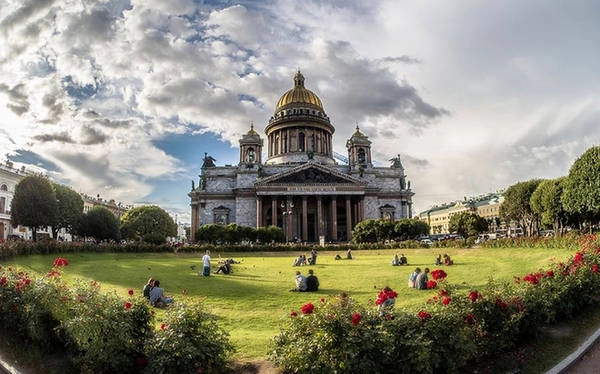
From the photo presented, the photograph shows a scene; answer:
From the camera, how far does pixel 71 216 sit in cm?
6197

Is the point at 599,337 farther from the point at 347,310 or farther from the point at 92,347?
the point at 92,347

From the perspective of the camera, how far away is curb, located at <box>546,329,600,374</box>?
35.2 feet

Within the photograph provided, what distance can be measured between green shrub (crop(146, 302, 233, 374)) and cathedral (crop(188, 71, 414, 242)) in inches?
2292

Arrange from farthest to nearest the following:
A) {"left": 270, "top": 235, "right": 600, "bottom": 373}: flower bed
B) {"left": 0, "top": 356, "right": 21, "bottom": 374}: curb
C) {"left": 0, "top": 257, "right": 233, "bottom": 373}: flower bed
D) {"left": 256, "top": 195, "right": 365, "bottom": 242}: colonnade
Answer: {"left": 256, "top": 195, "right": 365, "bottom": 242}: colonnade < {"left": 0, "top": 356, "right": 21, "bottom": 374}: curb < {"left": 0, "top": 257, "right": 233, "bottom": 373}: flower bed < {"left": 270, "top": 235, "right": 600, "bottom": 373}: flower bed

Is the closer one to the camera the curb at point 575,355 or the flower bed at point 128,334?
the flower bed at point 128,334

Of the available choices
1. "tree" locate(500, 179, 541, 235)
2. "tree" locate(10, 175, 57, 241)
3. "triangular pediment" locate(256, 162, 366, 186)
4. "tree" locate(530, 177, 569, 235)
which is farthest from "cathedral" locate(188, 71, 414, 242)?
"tree" locate(10, 175, 57, 241)

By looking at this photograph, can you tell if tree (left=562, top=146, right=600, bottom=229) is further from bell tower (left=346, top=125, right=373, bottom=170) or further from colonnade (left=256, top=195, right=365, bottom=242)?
bell tower (left=346, top=125, right=373, bottom=170)

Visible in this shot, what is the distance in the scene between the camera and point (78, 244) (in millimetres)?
39625

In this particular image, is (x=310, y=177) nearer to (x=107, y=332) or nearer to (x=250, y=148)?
(x=250, y=148)

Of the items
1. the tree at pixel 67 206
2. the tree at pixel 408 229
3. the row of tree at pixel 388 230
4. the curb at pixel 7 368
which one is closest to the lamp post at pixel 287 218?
the row of tree at pixel 388 230

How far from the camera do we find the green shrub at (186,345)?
28.9 feet

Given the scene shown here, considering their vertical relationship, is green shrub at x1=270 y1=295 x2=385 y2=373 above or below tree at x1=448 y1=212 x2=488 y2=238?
below

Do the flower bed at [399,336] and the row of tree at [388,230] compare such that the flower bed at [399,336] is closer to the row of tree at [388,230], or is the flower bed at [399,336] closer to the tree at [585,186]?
the tree at [585,186]

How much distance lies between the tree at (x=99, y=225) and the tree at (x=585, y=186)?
2434 inches
